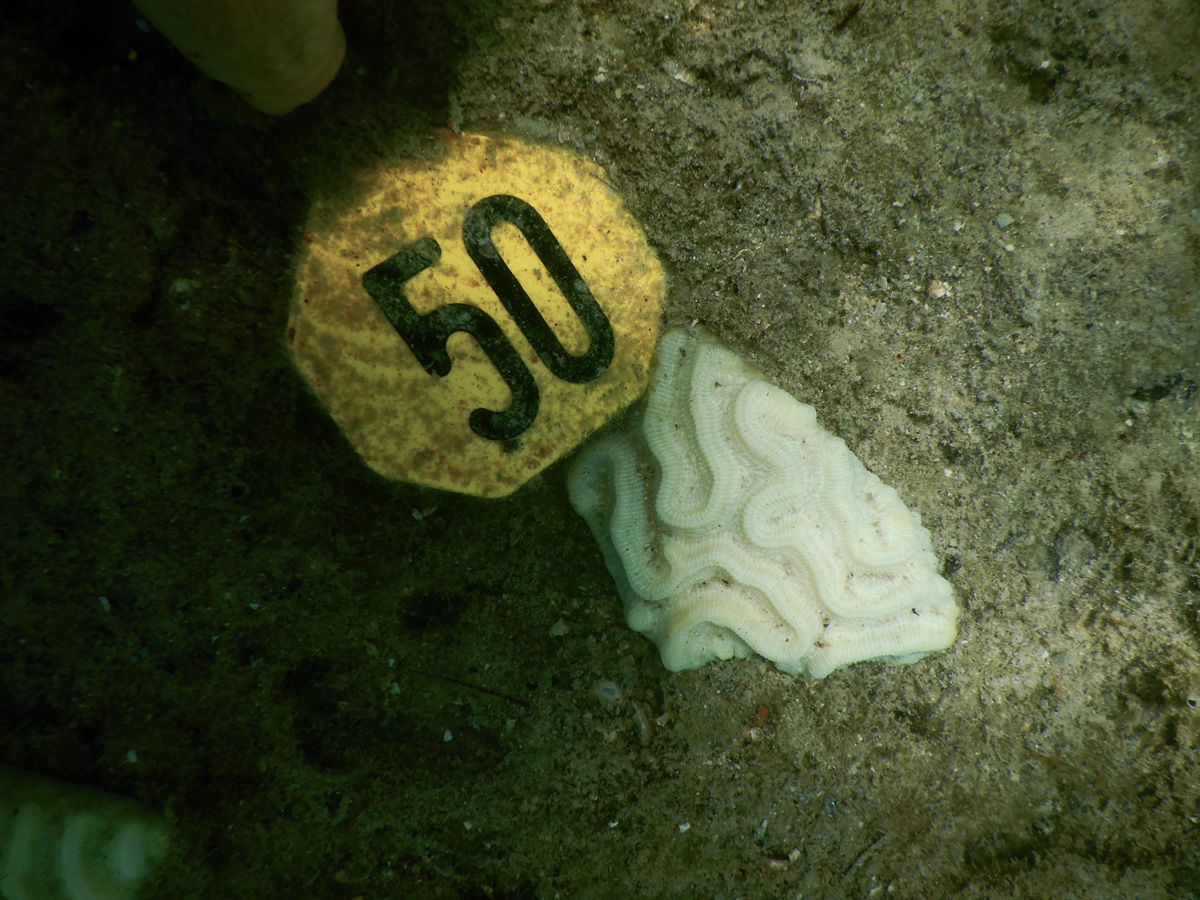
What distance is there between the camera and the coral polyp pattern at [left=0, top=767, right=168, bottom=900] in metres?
1.74

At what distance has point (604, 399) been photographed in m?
2.12

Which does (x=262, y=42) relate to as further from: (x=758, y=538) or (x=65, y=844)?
(x=65, y=844)

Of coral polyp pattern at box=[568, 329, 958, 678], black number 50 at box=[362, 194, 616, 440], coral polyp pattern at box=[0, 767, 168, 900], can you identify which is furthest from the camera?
black number 50 at box=[362, 194, 616, 440]

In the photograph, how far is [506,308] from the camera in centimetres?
207

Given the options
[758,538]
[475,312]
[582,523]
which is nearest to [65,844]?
[582,523]

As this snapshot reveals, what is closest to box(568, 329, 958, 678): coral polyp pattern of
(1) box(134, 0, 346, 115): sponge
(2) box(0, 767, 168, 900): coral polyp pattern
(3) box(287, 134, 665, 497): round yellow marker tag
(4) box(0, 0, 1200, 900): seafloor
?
(4) box(0, 0, 1200, 900): seafloor

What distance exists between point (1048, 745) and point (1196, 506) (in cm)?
99

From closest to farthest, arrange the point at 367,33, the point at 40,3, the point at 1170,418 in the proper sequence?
the point at 40,3 → the point at 367,33 → the point at 1170,418

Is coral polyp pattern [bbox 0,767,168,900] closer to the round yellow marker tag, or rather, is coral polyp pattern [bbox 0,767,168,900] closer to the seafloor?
the seafloor

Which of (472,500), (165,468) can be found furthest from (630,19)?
(165,468)

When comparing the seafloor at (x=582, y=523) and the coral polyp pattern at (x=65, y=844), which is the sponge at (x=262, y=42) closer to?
the seafloor at (x=582, y=523)

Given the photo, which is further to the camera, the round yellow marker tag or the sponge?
the round yellow marker tag

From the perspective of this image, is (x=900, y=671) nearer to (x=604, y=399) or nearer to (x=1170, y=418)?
(x=1170, y=418)

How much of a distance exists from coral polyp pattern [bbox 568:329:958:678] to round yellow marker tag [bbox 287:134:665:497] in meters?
0.30
